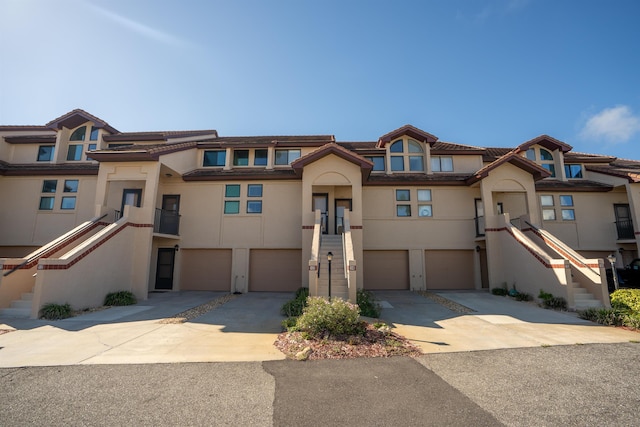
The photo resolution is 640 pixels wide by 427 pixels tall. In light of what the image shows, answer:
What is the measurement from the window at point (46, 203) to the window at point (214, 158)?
9.03 m

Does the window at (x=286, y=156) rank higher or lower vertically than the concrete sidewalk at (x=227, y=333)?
higher

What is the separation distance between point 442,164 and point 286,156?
10056 mm

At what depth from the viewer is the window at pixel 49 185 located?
1684cm

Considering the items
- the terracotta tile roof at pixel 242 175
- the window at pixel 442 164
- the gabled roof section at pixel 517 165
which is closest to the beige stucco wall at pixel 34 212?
the terracotta tile roof at pixel 242 175

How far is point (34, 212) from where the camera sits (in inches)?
651

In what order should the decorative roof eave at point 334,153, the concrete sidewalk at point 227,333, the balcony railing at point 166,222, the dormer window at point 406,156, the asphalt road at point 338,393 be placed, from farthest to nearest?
the dormer window at point 406,156 < the balcony railing at point 166,222 < the decorative roof eave at point 334,153 < the concrete sidewalk at point 227,333 < the asphalt road at point 338,393

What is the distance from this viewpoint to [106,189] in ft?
48.6

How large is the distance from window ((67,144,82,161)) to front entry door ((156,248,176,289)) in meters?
8.57

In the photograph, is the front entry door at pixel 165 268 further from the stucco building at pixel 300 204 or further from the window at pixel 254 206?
the window at pixel 254 206

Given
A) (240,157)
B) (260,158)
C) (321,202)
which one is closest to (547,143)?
(321,202)

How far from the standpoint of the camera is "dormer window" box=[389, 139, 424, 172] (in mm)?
17764

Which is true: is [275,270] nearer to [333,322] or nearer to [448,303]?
[448,303]

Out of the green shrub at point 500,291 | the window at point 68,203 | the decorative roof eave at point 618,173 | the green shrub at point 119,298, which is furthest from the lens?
the window at point 68,203

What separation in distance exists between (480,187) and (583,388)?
1327 centimetres
